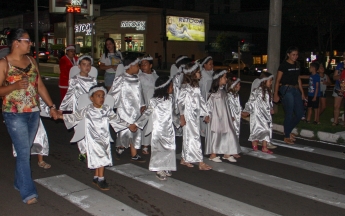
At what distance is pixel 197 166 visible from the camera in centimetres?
728

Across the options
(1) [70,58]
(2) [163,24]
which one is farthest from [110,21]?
(1) [70,58]

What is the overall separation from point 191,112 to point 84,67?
6.60 feet

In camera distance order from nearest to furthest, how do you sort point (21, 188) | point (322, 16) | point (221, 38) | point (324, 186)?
point (21, 188) < point (324, 186) < point (322, 16) < point (221, 38)

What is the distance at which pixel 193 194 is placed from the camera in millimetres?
5801

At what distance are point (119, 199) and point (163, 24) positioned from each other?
43.4m

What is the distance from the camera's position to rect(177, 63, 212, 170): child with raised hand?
6953 millimetres

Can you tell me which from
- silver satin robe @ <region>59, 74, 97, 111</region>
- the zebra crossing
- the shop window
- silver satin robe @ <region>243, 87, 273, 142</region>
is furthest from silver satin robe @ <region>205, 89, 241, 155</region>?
the shop window

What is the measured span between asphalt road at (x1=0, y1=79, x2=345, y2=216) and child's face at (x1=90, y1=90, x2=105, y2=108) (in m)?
1.15

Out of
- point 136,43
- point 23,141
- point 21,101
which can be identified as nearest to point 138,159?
point 23,141

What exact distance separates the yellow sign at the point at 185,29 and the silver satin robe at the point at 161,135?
1699 inches

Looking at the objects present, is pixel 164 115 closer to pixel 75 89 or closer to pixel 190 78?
pixel 190 78

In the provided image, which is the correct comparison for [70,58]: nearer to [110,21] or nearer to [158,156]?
[158,156]

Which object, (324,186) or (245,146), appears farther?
(245,146)

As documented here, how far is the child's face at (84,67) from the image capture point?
742 cm
